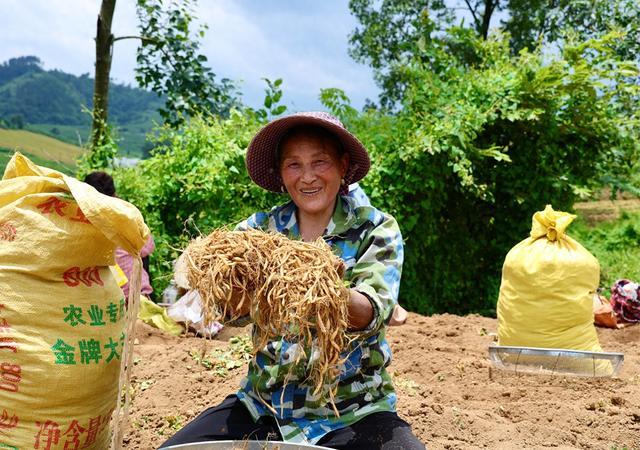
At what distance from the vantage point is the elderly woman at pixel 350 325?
199 cm

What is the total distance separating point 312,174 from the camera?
85.5 inches

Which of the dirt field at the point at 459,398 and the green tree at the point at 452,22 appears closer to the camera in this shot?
the dirt field at the point at 459,398

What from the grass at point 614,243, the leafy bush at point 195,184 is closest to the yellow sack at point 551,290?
the leafy bush at point 195,184

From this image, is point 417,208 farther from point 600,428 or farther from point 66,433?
point 66,433

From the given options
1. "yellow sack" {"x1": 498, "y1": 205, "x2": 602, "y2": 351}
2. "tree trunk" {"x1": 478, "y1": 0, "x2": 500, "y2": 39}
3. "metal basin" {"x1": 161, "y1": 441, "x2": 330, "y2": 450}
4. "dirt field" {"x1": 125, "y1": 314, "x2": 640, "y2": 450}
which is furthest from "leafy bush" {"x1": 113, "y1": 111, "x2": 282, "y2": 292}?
"tree trunk" {"x1": 478, "y1": 0, "x2": 500, "y2": 39}

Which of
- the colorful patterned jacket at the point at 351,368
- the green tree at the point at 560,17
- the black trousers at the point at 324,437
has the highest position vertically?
the green tree at the point at 560,17

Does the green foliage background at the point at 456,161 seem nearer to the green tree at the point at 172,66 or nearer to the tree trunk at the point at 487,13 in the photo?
the green tree at the point at 172,66

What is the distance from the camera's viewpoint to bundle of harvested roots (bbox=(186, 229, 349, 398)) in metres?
1.66

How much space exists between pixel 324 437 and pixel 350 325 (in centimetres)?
43

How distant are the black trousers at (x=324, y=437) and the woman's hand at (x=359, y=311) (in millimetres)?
371

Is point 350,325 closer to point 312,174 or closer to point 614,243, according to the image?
point 312,174

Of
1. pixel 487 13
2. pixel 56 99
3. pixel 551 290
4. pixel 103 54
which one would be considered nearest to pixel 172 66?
pixel 103 54

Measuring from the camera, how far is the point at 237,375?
3818mm

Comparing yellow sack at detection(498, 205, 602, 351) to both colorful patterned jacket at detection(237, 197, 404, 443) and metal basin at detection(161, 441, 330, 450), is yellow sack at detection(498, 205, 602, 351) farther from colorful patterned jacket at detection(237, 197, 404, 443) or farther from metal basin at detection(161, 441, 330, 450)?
metal basin at detection(161, 441, 330, 450)
